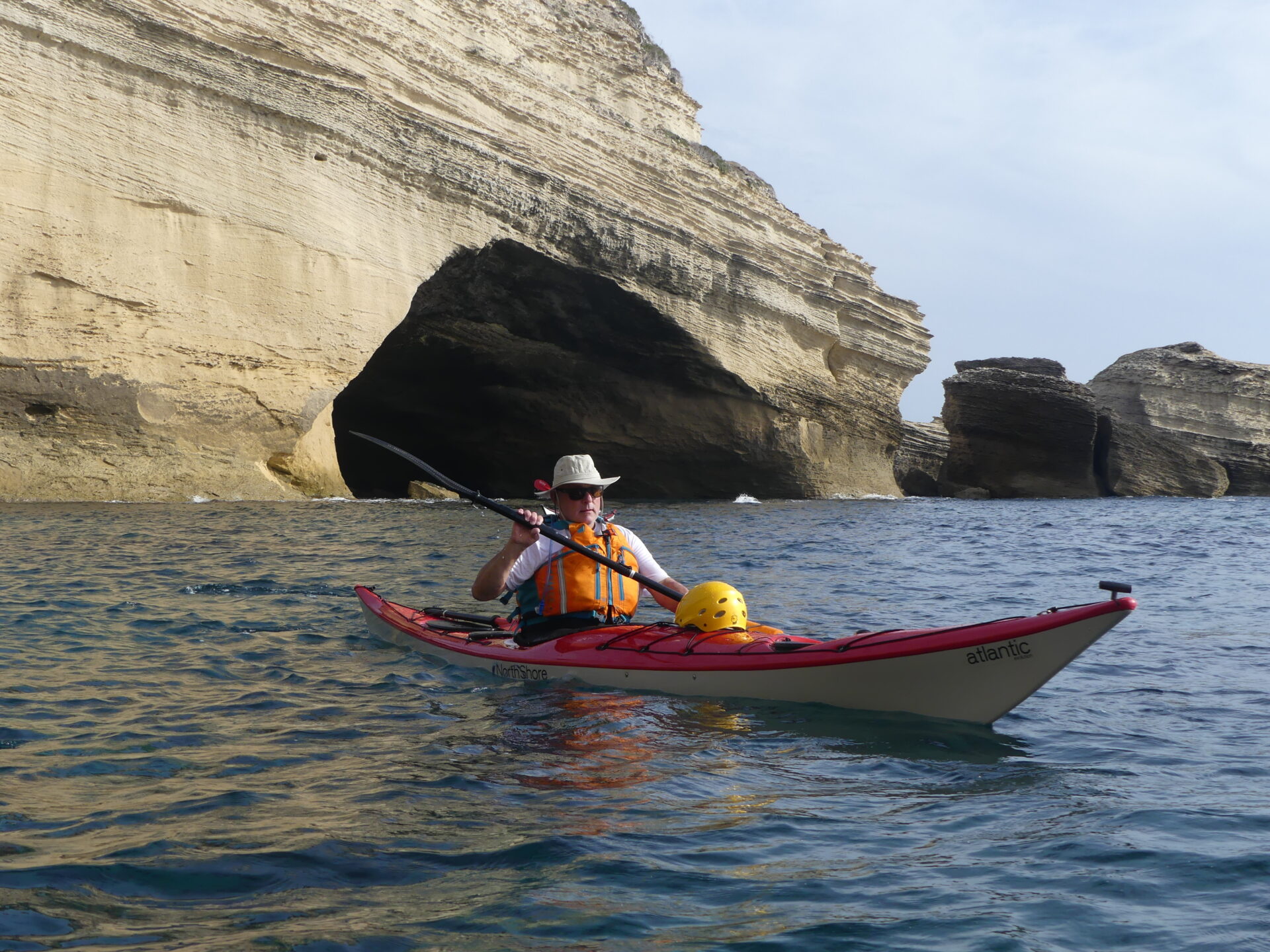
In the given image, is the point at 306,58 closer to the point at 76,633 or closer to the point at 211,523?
the point at 211,523

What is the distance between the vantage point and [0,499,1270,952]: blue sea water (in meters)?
2.54

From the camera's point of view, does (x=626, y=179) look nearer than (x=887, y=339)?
Yes

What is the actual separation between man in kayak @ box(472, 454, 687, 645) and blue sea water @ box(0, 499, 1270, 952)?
0.48 meters

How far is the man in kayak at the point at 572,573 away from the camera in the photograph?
540cm

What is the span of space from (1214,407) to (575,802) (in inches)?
1895

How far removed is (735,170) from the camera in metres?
34.1

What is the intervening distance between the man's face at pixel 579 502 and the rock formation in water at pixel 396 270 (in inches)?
466

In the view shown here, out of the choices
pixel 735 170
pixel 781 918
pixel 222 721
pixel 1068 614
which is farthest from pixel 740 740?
pixel 735 170

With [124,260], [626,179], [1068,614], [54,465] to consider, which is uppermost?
[626,179]

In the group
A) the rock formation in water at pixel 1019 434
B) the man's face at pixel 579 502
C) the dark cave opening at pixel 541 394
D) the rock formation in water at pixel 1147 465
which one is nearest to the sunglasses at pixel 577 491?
the man's face at pixel 579 502

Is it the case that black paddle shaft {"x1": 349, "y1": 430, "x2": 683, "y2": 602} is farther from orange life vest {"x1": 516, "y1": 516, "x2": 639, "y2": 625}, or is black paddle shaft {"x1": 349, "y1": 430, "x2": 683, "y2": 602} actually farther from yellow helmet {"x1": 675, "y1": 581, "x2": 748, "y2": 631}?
yellow helmet {"x1": 675, "y1": 581, "x2": 748, "y2": 631}

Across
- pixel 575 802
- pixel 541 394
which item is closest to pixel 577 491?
A: pixel 575 802

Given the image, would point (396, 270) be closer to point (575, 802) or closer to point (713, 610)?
point (713, 610)

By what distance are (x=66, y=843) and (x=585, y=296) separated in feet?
67.1
